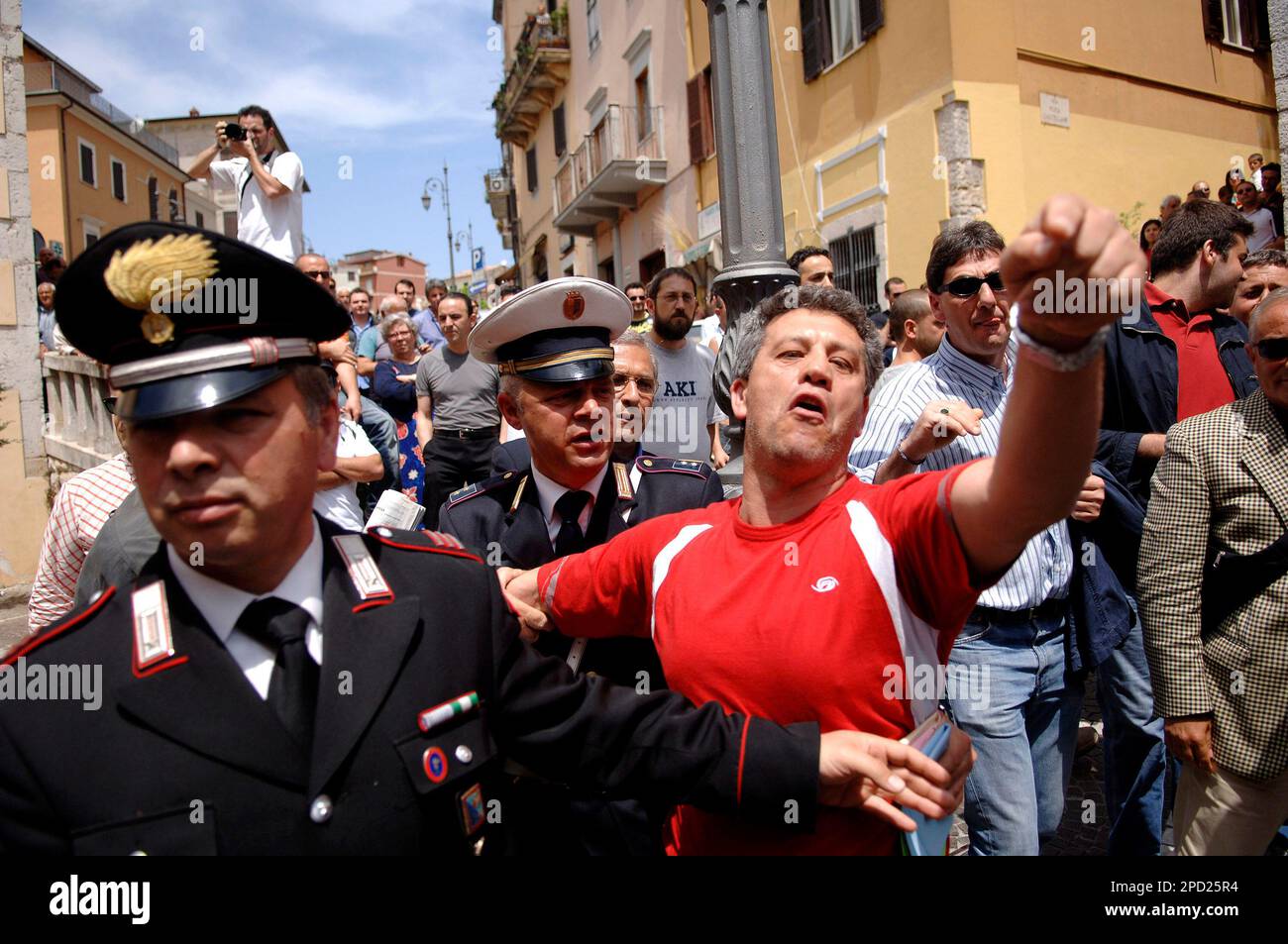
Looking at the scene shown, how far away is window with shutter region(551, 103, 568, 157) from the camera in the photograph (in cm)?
2570

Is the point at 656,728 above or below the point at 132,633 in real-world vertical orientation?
below

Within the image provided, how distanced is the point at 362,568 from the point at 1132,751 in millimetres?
3134

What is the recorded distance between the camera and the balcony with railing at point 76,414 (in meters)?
8.53

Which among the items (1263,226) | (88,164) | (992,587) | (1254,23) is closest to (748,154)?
(992,587)

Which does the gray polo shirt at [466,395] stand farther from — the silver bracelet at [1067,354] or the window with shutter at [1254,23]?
the window with shutter at [1254,23]

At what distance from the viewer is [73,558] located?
298 cm

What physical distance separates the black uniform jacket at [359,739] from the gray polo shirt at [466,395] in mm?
4943

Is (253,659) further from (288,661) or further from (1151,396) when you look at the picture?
(1151,396)

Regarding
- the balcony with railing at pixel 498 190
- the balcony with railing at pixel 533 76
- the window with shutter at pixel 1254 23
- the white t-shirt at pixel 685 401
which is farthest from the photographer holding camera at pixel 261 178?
the balcony with railing at pixel 498 190

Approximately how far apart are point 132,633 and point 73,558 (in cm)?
192

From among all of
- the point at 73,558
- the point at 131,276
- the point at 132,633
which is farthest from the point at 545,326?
the point at 73,558
